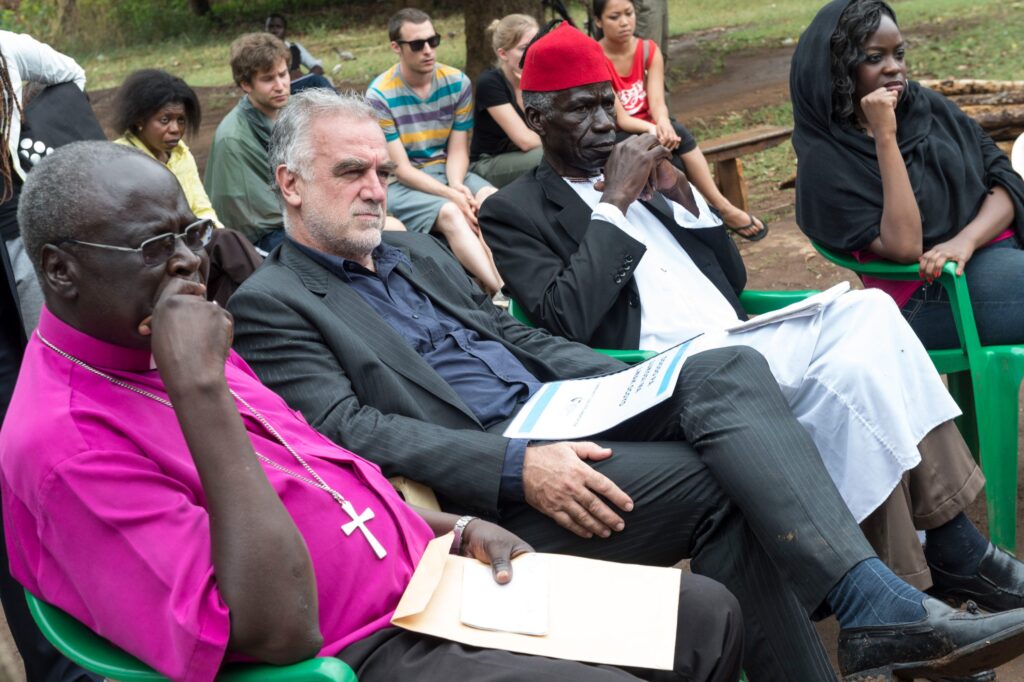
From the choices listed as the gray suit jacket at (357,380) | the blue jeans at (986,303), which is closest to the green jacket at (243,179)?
the gray suit jacket at (357,380)

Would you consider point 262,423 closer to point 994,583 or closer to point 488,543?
point 488,543

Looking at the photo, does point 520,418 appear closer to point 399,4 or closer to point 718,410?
point 718,410

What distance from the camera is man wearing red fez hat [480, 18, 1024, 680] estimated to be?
252 centimetres

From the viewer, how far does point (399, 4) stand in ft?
68.2

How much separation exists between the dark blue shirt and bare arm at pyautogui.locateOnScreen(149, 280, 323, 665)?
3.58ft

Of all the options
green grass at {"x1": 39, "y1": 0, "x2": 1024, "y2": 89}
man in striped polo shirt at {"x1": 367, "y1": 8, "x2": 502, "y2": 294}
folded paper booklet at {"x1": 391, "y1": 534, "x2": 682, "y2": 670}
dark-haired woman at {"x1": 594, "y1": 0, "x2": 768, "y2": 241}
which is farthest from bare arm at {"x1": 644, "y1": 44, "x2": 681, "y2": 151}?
folded paper booklet at {"x1": 391, "y1": 534, "x2": 682, "y2": 670}

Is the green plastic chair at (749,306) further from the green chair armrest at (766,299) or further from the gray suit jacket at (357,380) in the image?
the gray suit jacket at (357,380)

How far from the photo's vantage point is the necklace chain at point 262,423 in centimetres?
200

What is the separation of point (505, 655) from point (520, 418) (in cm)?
96

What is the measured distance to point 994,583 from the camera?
299cm

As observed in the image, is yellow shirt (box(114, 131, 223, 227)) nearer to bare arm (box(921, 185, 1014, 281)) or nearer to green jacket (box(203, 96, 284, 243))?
green jacket (box(203, 96, 284, 243))

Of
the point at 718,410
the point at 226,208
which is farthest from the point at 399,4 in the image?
the point at 718,410

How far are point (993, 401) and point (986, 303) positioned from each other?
347mm

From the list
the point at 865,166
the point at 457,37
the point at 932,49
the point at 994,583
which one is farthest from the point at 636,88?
the point at 457,37
